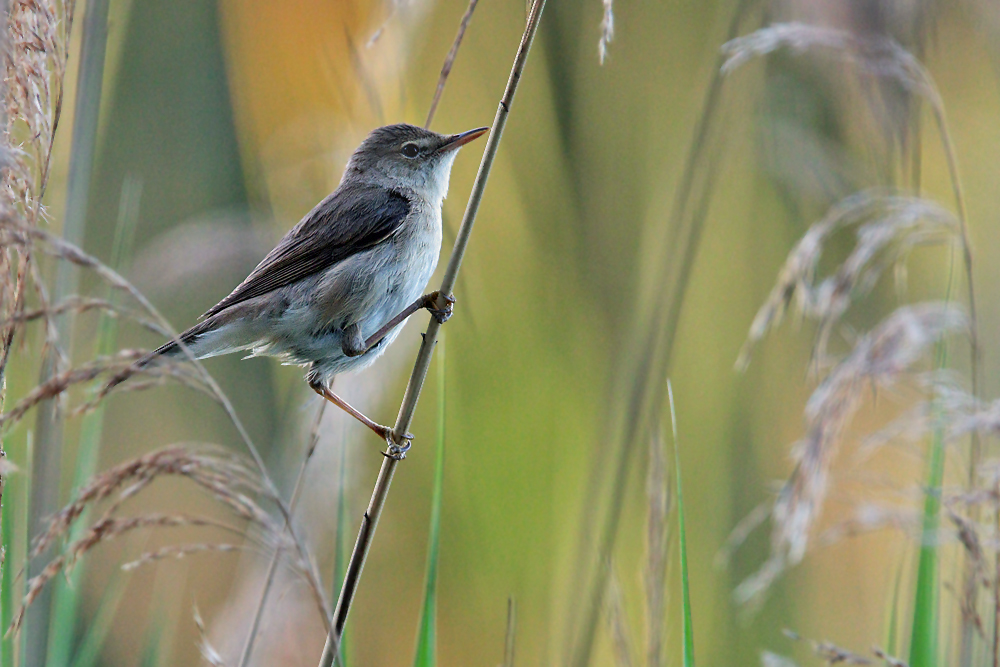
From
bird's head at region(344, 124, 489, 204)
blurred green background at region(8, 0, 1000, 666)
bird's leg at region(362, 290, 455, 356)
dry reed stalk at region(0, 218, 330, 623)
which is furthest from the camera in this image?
bird's head at region(344, 124, 489, 204)

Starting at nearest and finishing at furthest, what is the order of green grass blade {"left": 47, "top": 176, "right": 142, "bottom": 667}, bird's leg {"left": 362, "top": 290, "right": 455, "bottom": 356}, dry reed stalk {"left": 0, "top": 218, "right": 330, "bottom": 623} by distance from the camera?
dry reed stalk {"left": 0, "top": 218, "right": 330, "bottom": 623}, green grass blade {"left": 47, "top": 176, "right": 142, "bottom": 667}, bird's leg {"left": 362, "top": 290, "right": 455, "bottom": 356}

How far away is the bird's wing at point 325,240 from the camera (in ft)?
7.59

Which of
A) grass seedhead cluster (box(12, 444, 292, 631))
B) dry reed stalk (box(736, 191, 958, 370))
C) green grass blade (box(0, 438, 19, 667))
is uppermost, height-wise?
dry reed stalk (box(736, 191, 958, 370))

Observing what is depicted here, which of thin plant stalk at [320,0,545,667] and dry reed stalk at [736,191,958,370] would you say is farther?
dry reed stalk at [736,191,958,370]

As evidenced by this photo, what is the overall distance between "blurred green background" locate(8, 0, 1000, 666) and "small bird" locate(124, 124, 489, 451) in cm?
12

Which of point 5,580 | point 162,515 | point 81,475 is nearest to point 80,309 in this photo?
point 162,515

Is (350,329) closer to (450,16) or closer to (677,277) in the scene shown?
(677,277)

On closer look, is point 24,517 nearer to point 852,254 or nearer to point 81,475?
point 81,475

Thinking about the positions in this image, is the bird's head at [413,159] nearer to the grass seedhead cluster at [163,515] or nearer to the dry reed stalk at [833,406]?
the dry reed stalk at [833,406]

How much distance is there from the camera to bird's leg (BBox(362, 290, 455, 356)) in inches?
70.1

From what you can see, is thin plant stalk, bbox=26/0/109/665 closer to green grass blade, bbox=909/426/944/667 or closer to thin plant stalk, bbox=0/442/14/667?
thin plant stalk, bbox=0/442/14/667

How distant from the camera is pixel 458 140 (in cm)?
243

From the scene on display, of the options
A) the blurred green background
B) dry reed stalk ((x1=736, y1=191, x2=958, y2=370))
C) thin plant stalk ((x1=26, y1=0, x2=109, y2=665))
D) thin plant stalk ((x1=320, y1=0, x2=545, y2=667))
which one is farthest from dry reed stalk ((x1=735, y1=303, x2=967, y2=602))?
thin plant stalk ((x1=26, y1=0, x2=109, y2=665))

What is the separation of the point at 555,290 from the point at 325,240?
96 centimetres
